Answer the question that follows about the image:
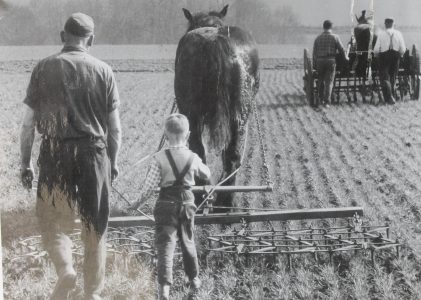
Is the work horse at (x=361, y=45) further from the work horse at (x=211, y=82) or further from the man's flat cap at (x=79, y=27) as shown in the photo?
the man's flat cap at (x=79, y=27)

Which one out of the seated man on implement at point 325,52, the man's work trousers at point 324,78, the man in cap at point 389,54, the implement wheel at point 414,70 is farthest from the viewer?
the man's work trousers at point 324,78

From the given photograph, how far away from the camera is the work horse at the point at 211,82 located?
126 inches

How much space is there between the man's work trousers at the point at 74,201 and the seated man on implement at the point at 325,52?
4.50 ft

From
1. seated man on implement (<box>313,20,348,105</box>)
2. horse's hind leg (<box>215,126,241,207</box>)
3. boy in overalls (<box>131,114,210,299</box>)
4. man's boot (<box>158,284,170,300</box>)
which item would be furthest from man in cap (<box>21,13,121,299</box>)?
seated man on implement (<box>313,20,348,105</box>)

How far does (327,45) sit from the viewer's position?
11.3 feet

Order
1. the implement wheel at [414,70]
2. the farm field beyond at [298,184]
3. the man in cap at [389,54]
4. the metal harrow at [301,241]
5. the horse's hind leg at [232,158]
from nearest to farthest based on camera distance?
the farm field beyond at [298,184], the metal harrow at [301,241], the man in cap at [389,54], the implement wheel at [414,70], the horse's hind leg at [232,158]

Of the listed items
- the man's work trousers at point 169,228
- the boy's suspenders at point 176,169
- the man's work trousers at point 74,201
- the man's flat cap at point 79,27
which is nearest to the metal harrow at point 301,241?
the man's work trousers at point 169,228

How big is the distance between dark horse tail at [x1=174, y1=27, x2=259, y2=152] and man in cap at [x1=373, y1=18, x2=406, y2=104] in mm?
788

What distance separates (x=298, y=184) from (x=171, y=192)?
106 cm

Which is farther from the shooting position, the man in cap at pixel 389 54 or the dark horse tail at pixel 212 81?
the dark horse tail at pixel 212 81

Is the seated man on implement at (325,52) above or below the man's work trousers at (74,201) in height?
above

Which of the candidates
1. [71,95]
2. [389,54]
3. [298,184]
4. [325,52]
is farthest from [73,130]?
[389,54]

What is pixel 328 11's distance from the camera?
2.99 metres

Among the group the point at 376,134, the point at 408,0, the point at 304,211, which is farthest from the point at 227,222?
the point at 408,0
